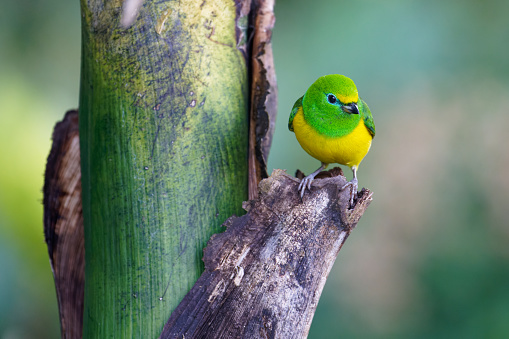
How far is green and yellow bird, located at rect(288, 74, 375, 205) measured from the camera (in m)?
1.15

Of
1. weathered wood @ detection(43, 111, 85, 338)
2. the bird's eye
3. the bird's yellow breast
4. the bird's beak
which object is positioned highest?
the bird's eye

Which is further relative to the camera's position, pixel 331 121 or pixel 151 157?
pixel 331 121

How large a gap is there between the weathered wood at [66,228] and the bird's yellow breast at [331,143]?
1.85ft

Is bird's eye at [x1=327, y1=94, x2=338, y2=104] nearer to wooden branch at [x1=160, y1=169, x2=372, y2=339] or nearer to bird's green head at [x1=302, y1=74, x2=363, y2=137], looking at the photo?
bird's green head at [x1=302, y1=74, x2=363, y2=137]

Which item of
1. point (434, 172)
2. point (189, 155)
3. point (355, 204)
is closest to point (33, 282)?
point (189, 155)

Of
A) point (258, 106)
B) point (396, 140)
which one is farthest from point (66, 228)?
point (396, 140)

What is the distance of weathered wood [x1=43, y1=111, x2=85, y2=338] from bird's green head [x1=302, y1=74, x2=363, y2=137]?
59 centimetres

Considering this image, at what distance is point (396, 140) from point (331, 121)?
80cm

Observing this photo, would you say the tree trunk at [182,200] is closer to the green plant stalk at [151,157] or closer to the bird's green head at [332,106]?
the green plant stalk at [151,157]

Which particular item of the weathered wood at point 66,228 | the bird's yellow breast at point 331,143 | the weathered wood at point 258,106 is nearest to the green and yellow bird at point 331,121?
the bird's yellow breast at point 331,143

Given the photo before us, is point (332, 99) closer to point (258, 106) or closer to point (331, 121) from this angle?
point (331, 121)

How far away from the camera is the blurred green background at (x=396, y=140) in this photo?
1623 mm

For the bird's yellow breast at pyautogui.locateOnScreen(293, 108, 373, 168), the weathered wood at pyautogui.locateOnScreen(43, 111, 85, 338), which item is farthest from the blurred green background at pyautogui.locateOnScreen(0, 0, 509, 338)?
the weathered wood at pyautogui.locateOnScreen(43, 111, 85, 338)

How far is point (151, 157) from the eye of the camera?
0.72m
